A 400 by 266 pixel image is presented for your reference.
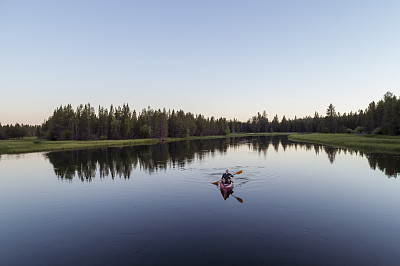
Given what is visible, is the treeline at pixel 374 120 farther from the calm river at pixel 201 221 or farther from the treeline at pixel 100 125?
the treeline at pixel 100 125

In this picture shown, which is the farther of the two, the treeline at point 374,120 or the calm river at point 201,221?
the treeline at point 374,120

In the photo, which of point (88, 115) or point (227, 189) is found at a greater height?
point (88, 115)

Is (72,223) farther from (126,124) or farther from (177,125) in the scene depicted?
(177,125)

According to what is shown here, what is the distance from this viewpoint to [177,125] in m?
185

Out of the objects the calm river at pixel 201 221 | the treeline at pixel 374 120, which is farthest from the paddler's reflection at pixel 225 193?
the treeline at pixel 374 120

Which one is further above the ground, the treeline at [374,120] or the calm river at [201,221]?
the treeline at [374,120]

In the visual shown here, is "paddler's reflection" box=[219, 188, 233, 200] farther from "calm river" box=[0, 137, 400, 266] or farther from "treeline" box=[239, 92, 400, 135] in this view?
"treeline" box=[239, 92, 400, 135]

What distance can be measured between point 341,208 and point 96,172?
40499 millimetres

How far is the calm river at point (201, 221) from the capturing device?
590 inches

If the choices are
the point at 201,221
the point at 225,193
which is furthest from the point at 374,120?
the point at 201,221

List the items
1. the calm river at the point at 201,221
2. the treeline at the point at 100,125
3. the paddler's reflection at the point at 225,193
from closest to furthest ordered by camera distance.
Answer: the calm river at the point at 201,221, the paddler's reflection at the point at 225,193, the treeline at the point at 100,125

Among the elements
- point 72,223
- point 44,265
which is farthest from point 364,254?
point 72,223

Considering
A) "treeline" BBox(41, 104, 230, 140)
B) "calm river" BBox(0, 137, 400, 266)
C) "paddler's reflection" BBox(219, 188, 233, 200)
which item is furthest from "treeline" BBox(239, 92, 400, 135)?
"treeline" BBox(41, 104, 230, 140)

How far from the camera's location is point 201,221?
818 inches
